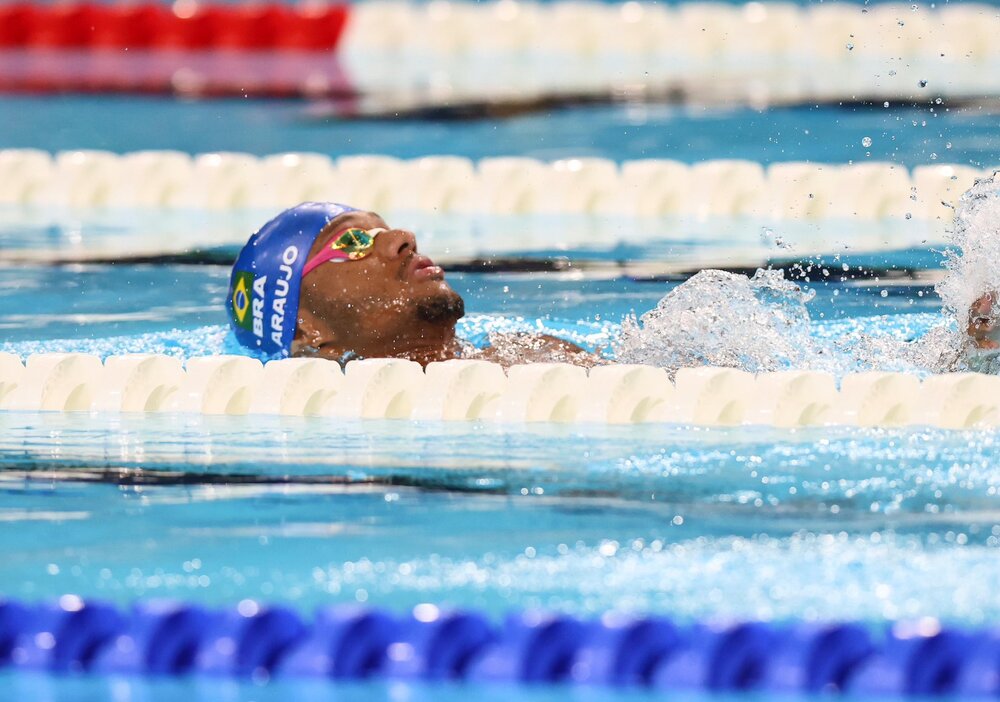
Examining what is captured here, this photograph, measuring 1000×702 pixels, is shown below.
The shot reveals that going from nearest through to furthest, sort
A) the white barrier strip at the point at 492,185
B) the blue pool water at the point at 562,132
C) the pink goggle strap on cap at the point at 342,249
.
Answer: the pink goggle strap on cap at the point at 342,249, the white barrier strip at the point at 492,185, the blue pool water at the point at 562,132

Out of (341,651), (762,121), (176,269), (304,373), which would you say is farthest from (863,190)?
(341,651)

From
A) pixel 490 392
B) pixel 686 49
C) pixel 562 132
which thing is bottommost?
pixel 490 392

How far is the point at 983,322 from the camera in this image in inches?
139

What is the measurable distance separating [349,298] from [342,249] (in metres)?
0.12

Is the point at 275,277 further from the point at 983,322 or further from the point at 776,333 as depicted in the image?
the point at 983,322

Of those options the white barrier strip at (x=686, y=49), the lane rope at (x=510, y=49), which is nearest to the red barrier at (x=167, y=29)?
the lane rope at (x=510, y=49)

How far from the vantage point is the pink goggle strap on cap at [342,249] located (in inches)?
151

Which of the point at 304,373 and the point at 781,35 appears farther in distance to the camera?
the point at 781,35

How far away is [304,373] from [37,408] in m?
0.61

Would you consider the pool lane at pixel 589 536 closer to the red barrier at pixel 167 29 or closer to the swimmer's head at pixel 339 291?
the swimmer's head at pixel 339 291

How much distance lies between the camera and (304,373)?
374 centimetres

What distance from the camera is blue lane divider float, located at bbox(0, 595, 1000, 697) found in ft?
7.69

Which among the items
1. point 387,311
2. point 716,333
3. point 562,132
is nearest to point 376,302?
point 387,311

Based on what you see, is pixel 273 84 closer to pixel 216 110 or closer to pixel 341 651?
pixel 216 110
